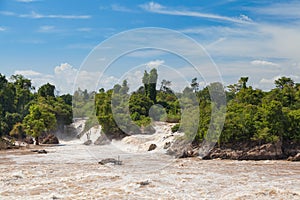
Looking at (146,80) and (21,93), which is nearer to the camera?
(146,80)

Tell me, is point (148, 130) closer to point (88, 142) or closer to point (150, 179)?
point (88, 142)

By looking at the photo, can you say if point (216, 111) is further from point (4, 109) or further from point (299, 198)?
point (4, 109)

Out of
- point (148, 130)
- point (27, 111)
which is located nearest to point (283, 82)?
point (148, 130)

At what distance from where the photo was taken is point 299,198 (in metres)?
11.2

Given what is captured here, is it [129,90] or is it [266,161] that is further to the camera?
[266,161]

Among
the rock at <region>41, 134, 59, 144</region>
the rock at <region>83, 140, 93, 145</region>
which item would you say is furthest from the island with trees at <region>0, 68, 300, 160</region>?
the rock at <region>41, 134, 59, 144</region>

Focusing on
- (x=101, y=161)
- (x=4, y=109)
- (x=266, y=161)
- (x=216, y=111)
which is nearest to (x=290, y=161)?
(x=266, y=161)

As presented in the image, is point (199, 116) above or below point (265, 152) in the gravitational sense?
above

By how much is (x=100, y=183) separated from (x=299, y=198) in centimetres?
639

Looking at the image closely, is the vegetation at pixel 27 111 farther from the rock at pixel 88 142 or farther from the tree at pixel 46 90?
the rock at pixel 88 142

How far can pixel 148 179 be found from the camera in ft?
45.1

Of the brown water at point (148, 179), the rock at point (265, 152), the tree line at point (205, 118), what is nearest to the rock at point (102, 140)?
the tree line at point (205, 118)

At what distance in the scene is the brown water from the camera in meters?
11.7

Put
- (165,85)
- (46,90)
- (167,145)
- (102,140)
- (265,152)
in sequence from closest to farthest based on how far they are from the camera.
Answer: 1. (165,85)
2. (265,152)
3. (167,145)
4. (102,140)
5. (46,90)
